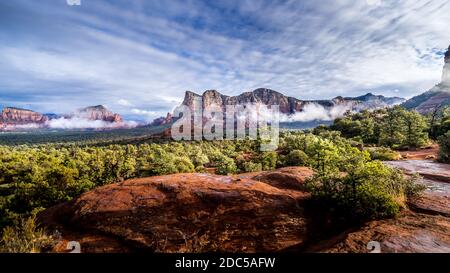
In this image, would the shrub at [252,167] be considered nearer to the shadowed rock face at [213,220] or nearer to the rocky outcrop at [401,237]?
the shadowed rock face at [213,220]

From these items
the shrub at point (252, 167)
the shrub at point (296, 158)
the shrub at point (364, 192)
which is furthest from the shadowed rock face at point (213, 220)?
the shrub at point (252, 167)

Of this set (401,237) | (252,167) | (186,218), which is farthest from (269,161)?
(401,237)

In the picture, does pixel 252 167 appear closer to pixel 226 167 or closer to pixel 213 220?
pixel 226 167

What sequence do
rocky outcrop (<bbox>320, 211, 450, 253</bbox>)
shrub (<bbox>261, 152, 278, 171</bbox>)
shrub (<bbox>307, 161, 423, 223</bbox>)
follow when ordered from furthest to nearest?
shrub (<bbox>261, 152, 278, 171</bbox>), shrub (<bbox>307, 161, 423, 223</bbox>), rocky outcrop (<bbox>320, 211, 450, 253</bbox>)

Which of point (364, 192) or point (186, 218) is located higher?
point (364, 192)

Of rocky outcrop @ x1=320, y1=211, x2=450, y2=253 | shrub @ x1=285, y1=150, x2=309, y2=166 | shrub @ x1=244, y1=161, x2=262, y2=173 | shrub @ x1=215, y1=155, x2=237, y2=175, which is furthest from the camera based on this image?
shrub @ x1=244, y1=161, x2=262, y2=173

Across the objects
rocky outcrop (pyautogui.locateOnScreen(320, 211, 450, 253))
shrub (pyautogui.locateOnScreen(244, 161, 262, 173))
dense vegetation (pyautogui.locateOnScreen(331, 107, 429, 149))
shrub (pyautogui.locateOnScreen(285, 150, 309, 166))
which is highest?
dense vegetation (pyautogui.locateOnScreen(331, 107, 429, 149))

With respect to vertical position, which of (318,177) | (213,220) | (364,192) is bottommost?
(213,220)

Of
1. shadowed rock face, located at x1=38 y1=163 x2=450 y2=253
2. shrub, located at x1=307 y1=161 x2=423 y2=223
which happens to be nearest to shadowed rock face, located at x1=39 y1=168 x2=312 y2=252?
shadowed rock face, located at x1=38 y1=163 x2=450 y2=253

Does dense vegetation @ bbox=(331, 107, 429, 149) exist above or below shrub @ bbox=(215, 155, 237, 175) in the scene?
above

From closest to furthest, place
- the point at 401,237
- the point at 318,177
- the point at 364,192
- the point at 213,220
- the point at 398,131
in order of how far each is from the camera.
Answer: the point at 401,237
the point at 364,192
the point at 213,220
the point at 318,177
the point at 398,131

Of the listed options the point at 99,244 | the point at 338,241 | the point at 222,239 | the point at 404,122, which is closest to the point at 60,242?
the point at 99,244

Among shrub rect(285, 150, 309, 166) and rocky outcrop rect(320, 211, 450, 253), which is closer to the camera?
rocky outcrop rect(320, 211, 450, 253)

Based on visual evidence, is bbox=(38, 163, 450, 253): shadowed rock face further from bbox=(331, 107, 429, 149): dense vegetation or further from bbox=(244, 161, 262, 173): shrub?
bbox=(331, 107, 429, 149): dense vegetation
